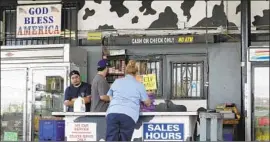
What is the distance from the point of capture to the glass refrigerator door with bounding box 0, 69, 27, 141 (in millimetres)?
10375

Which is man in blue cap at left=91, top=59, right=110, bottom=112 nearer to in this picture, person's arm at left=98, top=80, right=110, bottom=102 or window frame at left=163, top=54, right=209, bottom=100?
person's arm at left=98, top=80, right=110, bottom=102

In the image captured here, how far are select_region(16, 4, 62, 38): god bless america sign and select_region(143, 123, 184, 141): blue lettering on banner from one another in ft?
15.3

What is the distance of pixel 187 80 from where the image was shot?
33.2 feet

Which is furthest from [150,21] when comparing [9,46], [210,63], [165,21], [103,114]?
[103,114]

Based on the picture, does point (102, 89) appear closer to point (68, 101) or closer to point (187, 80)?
point (68, 101)

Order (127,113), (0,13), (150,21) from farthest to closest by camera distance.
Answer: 1. (0,13)
2. (150,21)
3. (127,113)

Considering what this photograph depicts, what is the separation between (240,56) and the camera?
9922mm

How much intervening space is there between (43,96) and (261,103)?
13.8ft

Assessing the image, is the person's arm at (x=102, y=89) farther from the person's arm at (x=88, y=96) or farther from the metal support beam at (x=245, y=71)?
the metal support beam at (x=245, y=71)

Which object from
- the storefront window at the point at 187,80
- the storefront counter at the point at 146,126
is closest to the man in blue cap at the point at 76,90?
the storefront counter at the point at 146,126

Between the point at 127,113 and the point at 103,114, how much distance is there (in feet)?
1.98

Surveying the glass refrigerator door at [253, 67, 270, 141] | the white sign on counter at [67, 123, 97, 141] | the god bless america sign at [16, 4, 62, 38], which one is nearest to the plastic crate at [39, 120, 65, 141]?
the white sign on counter at [67, 123, 97, 141]

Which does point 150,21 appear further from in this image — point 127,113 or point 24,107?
point 127,113

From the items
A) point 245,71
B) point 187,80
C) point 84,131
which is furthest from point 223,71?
point 84,131
